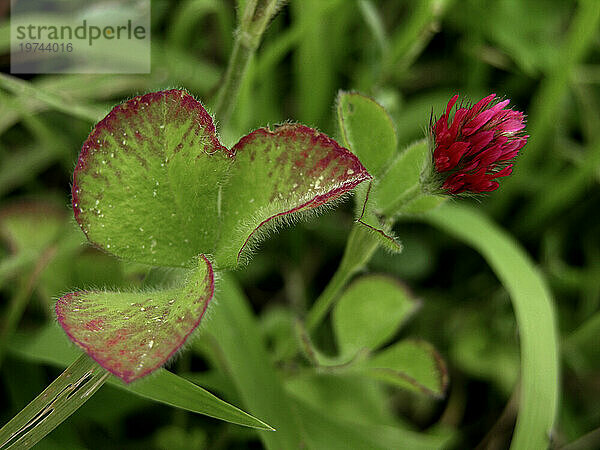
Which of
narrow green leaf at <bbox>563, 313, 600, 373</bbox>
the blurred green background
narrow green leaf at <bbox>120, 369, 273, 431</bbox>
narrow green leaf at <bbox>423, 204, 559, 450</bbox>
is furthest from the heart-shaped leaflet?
narrow green leaf at <bbox>563, 313, 600, 373</bbox>

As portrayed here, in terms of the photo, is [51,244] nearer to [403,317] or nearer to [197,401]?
[197,401]

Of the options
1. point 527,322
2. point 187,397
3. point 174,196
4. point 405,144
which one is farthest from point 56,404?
point 405,144

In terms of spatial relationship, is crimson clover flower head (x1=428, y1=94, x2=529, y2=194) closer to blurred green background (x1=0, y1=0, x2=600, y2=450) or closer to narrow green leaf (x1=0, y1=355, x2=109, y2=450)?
narrow green leaf (x1=0, y1=355, x2=109, y2=450)

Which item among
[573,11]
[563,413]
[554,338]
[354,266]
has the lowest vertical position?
[563,413]

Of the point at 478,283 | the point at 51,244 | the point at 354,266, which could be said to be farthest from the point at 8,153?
the point at 478,283

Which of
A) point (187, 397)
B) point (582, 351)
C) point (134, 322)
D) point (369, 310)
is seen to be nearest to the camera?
point (134, 322)

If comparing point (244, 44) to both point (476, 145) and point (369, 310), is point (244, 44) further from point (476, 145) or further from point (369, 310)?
point (369, 310)

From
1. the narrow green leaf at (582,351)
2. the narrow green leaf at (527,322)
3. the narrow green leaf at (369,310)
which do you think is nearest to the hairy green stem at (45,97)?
the narrow green leaf at (369,310)
